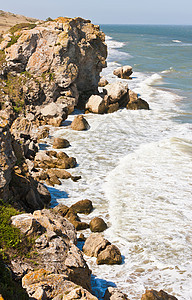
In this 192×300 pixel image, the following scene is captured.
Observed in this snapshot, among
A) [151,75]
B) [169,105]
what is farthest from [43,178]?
[151,75]

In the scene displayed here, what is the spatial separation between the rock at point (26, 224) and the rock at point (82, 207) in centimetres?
680

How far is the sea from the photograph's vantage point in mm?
11945

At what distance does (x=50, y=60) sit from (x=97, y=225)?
22.9m

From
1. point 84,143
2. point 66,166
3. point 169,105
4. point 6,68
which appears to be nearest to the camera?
point 66,166

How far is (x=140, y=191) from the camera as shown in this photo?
59.1ft

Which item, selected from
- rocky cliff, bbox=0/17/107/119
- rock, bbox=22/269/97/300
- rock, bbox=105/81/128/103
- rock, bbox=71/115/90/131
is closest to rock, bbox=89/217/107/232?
rock, bbox=22/269/97/300

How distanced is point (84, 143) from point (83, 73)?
1364 cm

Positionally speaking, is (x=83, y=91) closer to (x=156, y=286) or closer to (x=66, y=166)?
(x=66, y=166)

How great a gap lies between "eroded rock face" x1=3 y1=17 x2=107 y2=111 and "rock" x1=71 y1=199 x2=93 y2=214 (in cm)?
1758

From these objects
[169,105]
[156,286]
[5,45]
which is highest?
[5,45]

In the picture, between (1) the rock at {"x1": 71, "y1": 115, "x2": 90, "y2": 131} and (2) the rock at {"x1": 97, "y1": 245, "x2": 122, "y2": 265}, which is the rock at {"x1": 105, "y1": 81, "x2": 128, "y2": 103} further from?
(2) the rock at {"x1": 97, "y1": 245, "x2": 122, "y2": 265}

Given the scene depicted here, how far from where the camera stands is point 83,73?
1439 inches

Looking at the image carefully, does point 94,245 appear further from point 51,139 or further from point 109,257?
point 51,139

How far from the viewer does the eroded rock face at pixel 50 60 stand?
104ft
